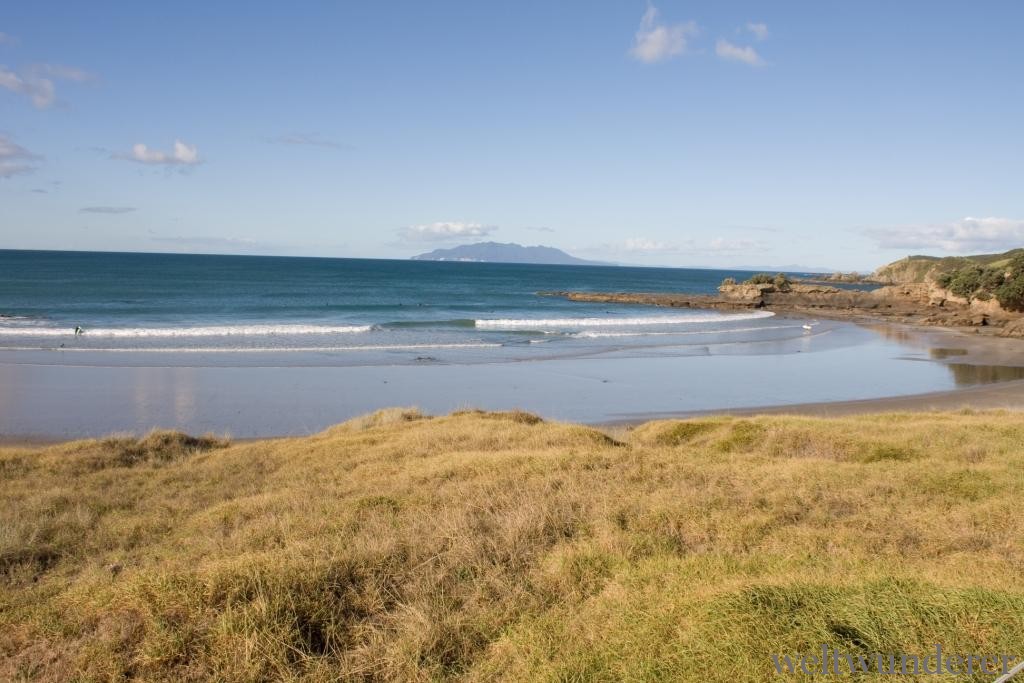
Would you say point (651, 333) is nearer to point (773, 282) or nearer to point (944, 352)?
point (944, 352)

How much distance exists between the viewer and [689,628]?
16.2ft

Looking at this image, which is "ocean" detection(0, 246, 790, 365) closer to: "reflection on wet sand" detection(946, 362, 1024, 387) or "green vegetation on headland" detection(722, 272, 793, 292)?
"green vegetation on headland" detection(722, 272, 793, 292)

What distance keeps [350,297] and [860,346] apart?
54.0m

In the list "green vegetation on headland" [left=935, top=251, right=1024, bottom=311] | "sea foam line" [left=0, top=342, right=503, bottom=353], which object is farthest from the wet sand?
"green vegetation on headland" [left=935, top=251, right=1024, bottom=311]

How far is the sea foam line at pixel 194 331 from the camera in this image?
41406mm

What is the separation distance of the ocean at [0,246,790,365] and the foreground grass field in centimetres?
2428

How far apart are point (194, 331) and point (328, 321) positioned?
1192 cm

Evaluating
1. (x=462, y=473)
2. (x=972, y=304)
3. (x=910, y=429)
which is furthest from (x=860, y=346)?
(x=462, y=473)

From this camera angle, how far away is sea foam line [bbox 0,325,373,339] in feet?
136

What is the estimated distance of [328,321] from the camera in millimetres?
55031

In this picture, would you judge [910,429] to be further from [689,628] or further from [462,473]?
[689,628]

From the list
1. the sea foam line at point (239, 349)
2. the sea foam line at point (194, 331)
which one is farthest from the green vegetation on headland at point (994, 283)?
the sea foam line at point (194, 331)

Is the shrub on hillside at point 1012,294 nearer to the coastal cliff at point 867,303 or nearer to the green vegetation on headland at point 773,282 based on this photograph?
the coastal cliff at point 867,303

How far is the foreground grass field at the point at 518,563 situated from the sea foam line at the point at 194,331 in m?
32.5
